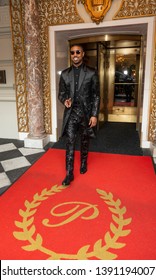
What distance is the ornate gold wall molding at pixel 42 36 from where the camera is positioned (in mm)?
3807

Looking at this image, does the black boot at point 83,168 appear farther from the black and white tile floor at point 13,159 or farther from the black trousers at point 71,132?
the black and white tile floor at point 13,159

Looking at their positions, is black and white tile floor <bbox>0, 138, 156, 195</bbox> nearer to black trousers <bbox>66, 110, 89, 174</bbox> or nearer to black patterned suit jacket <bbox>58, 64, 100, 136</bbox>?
black trousers <bbox>66, 110, 89, 174</bbox>

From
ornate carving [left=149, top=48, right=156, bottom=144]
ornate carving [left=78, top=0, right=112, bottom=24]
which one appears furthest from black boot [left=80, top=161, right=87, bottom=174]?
ornate carving [left=78, top=0, right=112, bottom=24]

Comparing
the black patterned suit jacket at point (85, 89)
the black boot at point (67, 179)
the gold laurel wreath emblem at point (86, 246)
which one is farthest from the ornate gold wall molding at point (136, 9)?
the gold laurel wreath emblem at point (86, 246)

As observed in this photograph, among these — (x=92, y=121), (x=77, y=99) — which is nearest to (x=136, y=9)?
(x=77, y=99)

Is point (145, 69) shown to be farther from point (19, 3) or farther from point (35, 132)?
point (19, 3)

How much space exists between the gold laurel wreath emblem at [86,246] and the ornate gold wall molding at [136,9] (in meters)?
2.83

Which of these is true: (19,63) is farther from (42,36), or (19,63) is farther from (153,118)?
(153,118)

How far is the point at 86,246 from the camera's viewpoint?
1.67 metres

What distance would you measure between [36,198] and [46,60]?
2.70m

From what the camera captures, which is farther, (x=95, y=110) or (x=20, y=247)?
(x=95, y=110)

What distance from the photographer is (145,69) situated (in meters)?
3.71

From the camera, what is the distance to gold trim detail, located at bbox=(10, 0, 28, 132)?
3.95 metres
